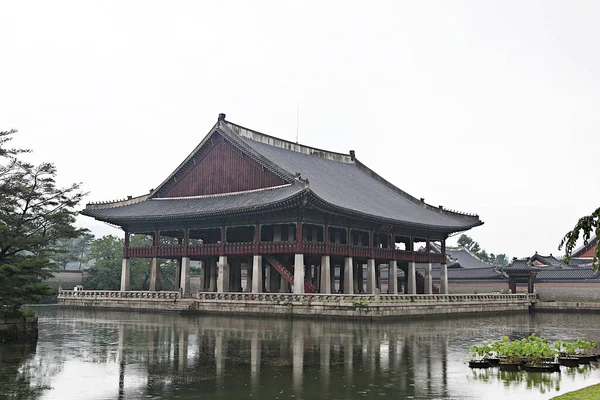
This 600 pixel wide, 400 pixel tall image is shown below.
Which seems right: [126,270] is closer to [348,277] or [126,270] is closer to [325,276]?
[325,276]

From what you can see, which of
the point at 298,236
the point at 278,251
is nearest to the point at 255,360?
the point at 298,236

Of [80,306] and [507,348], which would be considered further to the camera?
[80,306]

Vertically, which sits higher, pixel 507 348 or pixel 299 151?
pixel 299 151

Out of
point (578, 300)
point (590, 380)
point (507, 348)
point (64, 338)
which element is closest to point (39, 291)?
point (64, 338)

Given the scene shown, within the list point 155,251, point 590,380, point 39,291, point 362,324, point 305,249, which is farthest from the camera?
point 155,251

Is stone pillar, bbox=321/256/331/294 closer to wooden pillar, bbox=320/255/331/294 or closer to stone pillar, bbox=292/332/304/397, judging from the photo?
wooden pillar, bbox=320/255/331/294

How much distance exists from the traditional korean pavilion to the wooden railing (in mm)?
98

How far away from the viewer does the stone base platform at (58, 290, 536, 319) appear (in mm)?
42406

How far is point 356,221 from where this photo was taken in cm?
5709

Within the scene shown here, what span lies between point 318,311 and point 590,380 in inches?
1082

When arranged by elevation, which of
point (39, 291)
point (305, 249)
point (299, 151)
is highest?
point (299, 151)

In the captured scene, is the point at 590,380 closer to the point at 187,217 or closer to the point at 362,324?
the point at 362,324

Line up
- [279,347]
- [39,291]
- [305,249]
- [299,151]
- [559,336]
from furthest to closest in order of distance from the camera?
1. [299,151]
2. [305,249]
3. [559,336]
4. [39,291]
5. [279,347]

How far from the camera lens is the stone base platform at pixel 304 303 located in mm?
42406
